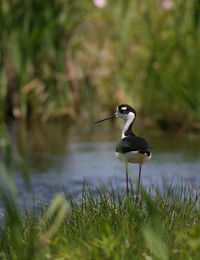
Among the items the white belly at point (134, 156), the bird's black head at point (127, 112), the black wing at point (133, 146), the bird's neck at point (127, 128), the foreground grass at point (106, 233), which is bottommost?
the foreground grass at point (106, 233)

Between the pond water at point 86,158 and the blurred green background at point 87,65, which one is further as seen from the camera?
the blurred green background at point 87,65

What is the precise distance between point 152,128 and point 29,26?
2.57m

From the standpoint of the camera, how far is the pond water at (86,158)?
19.8ft

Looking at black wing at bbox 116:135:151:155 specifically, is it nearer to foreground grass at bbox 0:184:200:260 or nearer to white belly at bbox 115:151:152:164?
white belly at bbox 115:151:152:164

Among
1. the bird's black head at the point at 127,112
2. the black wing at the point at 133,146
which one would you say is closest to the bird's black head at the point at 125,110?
the bird's black head at the point at 127,112

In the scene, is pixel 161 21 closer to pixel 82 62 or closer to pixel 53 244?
pixel 82 62

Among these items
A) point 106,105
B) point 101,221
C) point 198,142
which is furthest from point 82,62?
point 101,221

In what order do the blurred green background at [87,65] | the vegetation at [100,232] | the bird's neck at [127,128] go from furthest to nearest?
the blurred green background at [87,65], the bird's neck at [127,128], the vegetation at [100,232]

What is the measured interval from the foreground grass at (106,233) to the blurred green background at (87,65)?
506cm

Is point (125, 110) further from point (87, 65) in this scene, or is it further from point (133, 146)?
point (87, 65)

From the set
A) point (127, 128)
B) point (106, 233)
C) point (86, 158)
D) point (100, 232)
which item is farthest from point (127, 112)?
point (86, 158)

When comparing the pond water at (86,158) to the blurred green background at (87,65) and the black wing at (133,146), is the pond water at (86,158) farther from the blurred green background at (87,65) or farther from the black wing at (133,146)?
the black wing at (133,146)

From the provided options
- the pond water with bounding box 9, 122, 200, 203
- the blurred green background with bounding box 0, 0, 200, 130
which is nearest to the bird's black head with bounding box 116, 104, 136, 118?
the pond water with bounding box 9, 122, 200, 203

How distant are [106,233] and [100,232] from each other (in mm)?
153
